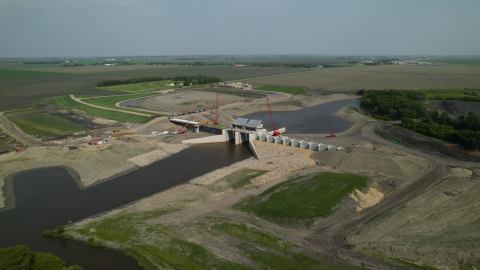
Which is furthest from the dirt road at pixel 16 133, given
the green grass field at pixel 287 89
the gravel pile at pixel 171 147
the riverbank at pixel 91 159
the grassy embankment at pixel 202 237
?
the green grass field at pixel 287 89

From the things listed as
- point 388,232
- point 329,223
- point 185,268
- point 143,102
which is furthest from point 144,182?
point 143,102

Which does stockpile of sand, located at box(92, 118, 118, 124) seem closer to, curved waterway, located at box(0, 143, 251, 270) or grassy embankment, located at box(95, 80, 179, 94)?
curved waterway, located at box(0, 143, 251, 270)

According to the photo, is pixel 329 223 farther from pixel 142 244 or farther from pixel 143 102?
pixel 143 102

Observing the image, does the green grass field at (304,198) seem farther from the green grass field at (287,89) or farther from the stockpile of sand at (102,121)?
the green grass field at (287,89)

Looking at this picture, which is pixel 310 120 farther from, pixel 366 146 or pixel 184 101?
pixel 184 101

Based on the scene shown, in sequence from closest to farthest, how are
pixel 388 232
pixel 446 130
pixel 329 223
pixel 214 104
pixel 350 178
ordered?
pixel 388 232 → pixel 329 223 → pixel 350 178 → pixel 446 130 → pixel 214 104
